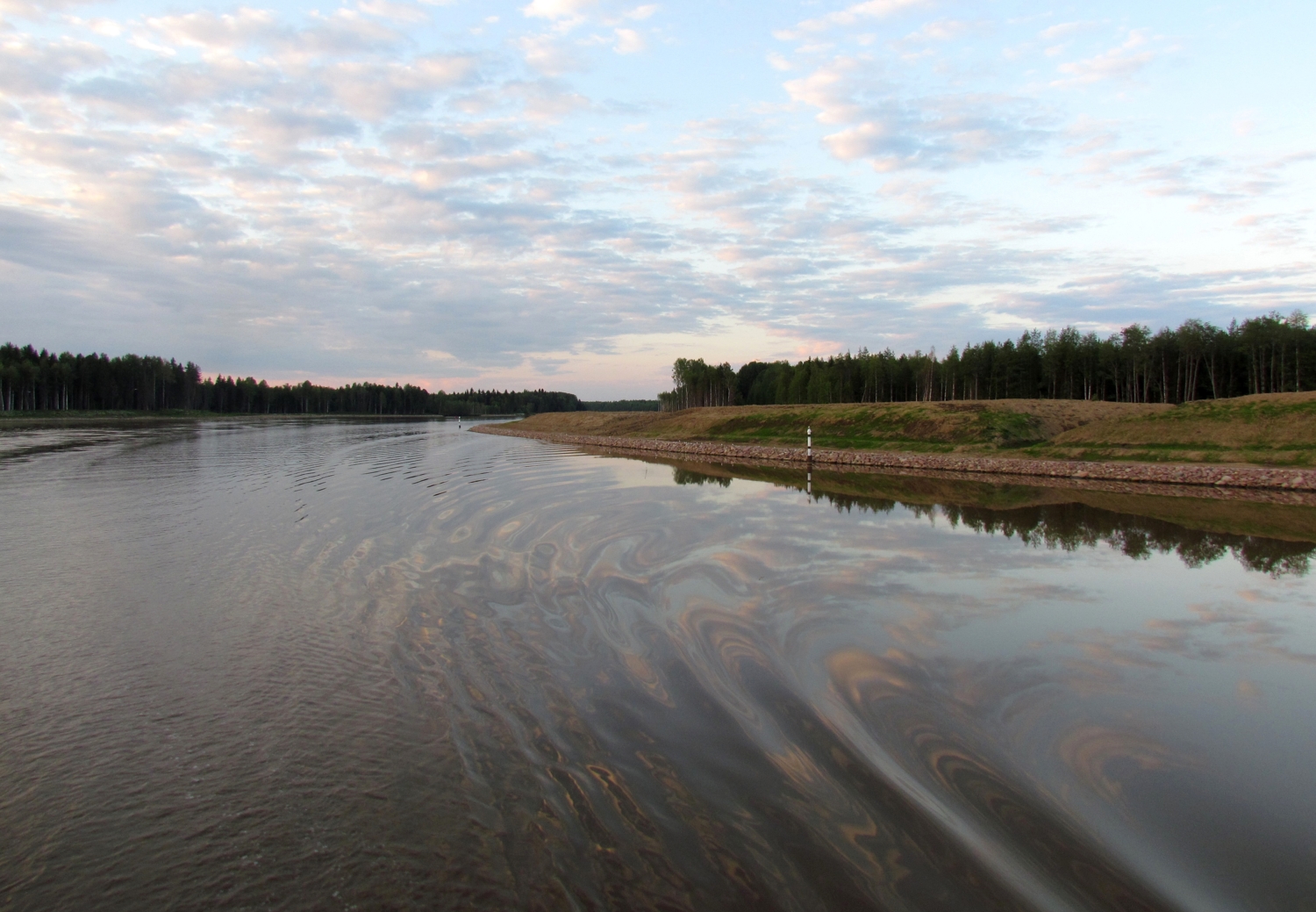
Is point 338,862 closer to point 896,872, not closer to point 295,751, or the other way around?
point 295,751

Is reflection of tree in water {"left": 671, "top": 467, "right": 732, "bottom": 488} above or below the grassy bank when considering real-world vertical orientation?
below

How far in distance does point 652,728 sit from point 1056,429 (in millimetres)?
47143

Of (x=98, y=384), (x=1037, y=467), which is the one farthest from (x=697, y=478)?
(x=98, y=384)

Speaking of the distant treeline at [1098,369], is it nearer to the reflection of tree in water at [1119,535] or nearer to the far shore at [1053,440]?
the far shore at [1053,440]

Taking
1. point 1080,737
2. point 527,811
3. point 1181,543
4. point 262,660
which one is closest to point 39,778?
point 262,660

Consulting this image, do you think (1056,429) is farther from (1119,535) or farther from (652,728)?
(652,728)

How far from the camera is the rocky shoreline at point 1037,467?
25453mm

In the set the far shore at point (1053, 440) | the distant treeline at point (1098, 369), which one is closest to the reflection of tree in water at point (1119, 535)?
the far shore at point (1053, 440)

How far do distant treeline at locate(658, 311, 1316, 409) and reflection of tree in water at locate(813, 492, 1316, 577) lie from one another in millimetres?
64651

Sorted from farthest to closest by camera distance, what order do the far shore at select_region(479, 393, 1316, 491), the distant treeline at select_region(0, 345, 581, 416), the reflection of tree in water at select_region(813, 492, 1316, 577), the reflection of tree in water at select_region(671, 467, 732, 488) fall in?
the distant treeline at select_region(0, 345, 581, 416) → the reflection of tree in water at select_region(671, 467, 732, 488) → the far shore at select_region(479, 393, 1316, 491) → the reflection of tree in water at select_region(813, 492, 1316, 577)

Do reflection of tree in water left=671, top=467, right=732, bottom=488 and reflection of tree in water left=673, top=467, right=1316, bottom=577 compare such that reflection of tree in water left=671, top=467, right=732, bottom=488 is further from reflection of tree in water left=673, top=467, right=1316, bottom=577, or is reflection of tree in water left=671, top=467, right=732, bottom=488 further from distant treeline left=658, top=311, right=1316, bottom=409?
distant treeline left=658, top=311, right=1316, bottom=409

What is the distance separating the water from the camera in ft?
Answer: 13.9

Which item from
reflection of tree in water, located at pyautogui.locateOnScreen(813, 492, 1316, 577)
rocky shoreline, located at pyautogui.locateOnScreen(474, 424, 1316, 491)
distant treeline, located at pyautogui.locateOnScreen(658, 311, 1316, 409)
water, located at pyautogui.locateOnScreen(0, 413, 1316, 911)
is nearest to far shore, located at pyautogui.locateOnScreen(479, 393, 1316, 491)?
rocky shoreline, located at pyautogui.locateOnScreen(474, 424, 1316, 491)

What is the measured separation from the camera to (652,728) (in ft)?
20.5
